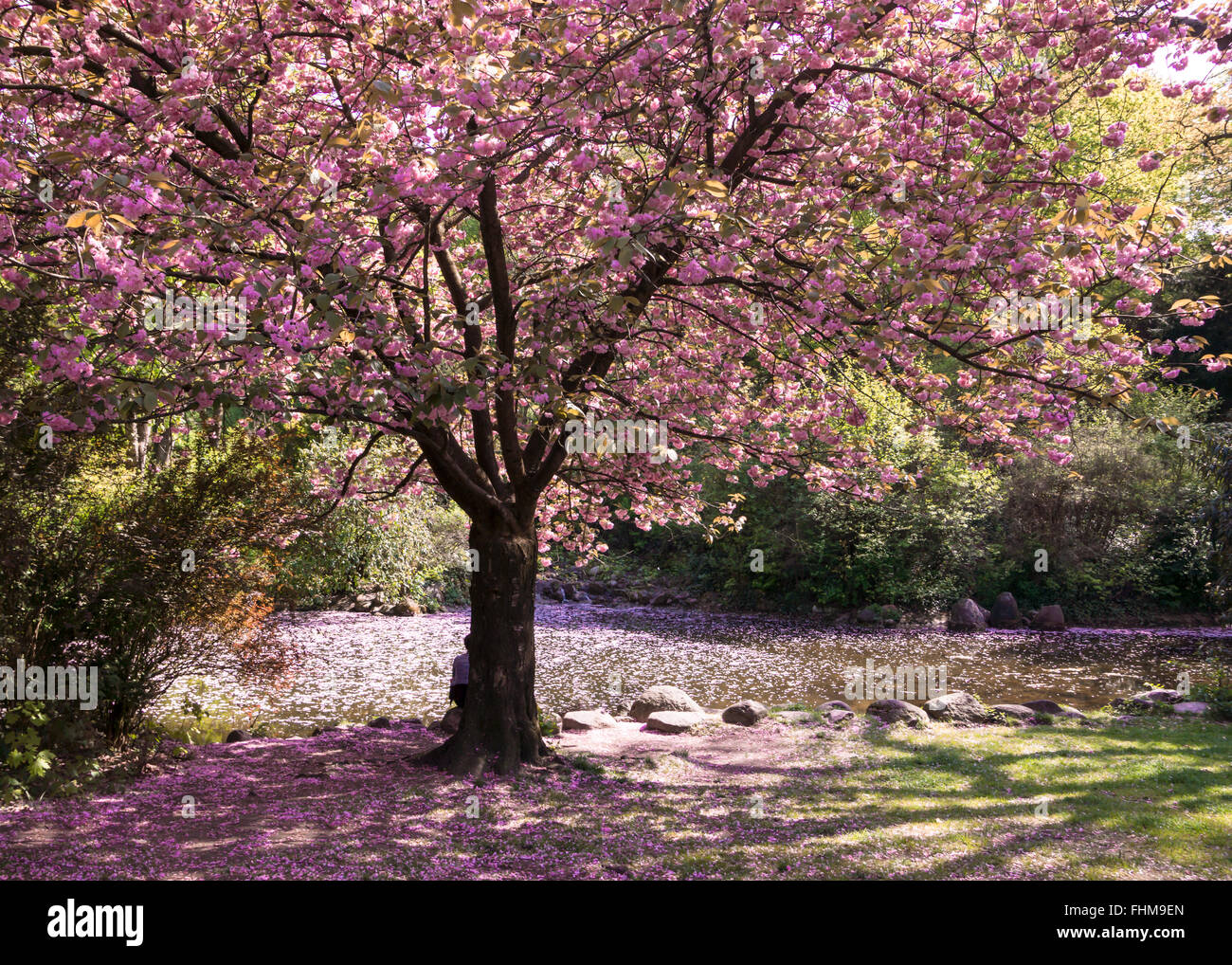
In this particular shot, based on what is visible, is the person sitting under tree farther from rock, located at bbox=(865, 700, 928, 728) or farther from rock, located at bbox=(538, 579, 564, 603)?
rock, located at bbox=(538, 579, 564, 603)

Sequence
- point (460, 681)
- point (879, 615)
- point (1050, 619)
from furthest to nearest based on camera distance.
→ point (879, 615), point (1050, 619), point (460, 681)

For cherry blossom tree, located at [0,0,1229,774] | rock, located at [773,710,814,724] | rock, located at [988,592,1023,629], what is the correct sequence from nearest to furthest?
cherry blossom tree, located at [0,0,1229,774] → rock, located at [773,710,814,724] → rock, located at [988,592,1023,629]

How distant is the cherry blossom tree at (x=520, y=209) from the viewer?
4883 mm

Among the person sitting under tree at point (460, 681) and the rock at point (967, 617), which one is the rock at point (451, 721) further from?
the rock at point (967, 617)

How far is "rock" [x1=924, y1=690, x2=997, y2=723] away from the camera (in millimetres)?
11266

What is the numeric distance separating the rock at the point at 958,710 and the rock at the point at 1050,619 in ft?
32.9

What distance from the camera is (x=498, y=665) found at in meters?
7.70

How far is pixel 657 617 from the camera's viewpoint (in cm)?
2347

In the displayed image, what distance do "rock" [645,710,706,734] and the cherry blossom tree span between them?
10.0ft

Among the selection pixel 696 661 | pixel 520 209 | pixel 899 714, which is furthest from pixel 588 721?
pixel 696 661

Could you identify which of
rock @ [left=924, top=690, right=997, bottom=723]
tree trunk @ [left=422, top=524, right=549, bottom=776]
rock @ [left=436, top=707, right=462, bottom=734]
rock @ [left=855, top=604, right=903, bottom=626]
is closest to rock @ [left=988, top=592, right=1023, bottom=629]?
rock @ [left=855, top=604, right=903, bottom=626]

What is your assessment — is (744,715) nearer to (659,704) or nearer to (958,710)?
(659,704)

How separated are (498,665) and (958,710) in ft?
22.3

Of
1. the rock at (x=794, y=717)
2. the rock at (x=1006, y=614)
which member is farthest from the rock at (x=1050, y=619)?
the rock at (x=794, y=717)
